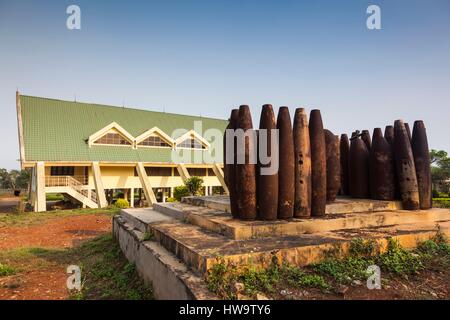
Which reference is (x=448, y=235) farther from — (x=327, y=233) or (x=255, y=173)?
(x=255, y=173)

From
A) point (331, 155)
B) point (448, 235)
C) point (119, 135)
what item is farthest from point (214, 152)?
point (448, 235)

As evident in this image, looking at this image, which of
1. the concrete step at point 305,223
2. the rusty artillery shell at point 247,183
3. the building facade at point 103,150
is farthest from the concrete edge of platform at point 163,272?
the building facade at point 103,150

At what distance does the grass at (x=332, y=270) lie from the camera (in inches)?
125

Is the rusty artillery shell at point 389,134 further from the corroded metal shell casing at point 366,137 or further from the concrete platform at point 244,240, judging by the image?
the concrete platform at point 244,240

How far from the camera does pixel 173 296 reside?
3.36 m

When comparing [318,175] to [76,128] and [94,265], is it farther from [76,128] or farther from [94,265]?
[76,128]

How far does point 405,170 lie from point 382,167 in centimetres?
49

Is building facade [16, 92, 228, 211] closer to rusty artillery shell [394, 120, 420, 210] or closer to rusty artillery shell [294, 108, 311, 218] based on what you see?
rusty artillery shell [294, 108, 311, 218]

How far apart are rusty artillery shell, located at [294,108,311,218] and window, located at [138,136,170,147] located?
64.6 ft

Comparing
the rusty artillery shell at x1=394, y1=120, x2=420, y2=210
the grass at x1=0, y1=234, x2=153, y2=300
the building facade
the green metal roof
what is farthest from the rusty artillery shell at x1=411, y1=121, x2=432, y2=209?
the green metal roof

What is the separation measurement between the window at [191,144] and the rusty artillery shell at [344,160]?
1836 cm

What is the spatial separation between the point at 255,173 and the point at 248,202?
58cm

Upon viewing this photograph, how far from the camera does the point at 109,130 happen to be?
21234 millimetres
